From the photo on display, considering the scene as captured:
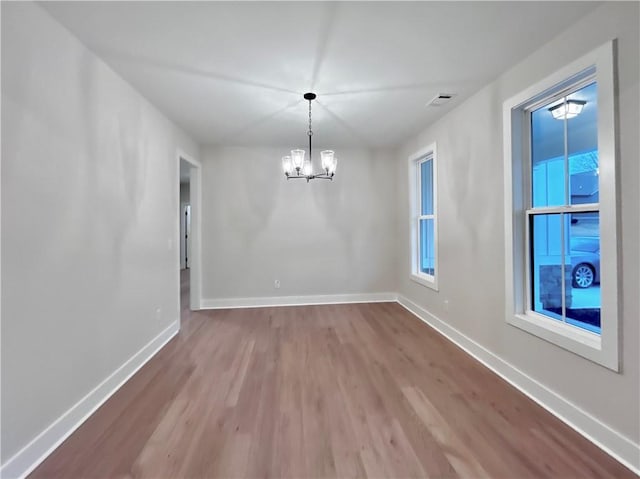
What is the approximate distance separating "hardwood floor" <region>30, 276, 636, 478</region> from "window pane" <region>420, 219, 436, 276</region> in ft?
4.70

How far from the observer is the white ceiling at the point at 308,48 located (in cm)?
174

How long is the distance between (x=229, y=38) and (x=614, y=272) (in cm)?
283

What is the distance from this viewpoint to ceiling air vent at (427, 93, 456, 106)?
288 centimetres

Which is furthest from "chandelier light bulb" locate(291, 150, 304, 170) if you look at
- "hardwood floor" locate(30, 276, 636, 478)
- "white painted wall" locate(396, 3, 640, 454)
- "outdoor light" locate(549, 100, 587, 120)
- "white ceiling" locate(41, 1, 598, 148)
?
"outdoor light" locate(549, 100, 587, 120)

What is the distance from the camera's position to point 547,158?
7.32 ft

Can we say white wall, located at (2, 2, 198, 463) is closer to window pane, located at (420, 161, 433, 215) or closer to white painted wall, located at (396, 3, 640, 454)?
white painted wall, located at (396, 3, 640, 454)

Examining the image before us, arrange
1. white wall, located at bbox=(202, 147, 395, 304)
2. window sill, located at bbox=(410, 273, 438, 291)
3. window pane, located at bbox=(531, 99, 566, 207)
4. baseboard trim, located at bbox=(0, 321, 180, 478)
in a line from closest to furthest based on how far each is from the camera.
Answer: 1. baseboard trim, located at bbox=(0, 321, 180, 478)
2. window pane, located at bbox=(531, 99, 566, 207)
3. window sill, located at bbox=(410, 273, 438, 291)
4. white wall, located at bbox=(202, 147, 395, 304)

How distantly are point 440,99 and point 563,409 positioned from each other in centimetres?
284

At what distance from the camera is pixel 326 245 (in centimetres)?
492

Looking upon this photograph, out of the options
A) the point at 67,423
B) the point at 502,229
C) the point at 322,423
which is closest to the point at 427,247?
the point at 502,229

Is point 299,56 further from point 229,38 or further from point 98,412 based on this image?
point 98,412

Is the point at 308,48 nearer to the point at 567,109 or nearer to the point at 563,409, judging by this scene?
the point at 567,109

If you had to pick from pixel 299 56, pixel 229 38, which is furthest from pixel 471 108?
pixel 229 38

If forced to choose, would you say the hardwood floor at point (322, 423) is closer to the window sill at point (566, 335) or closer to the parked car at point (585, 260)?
the window sill at point (566, 335)
